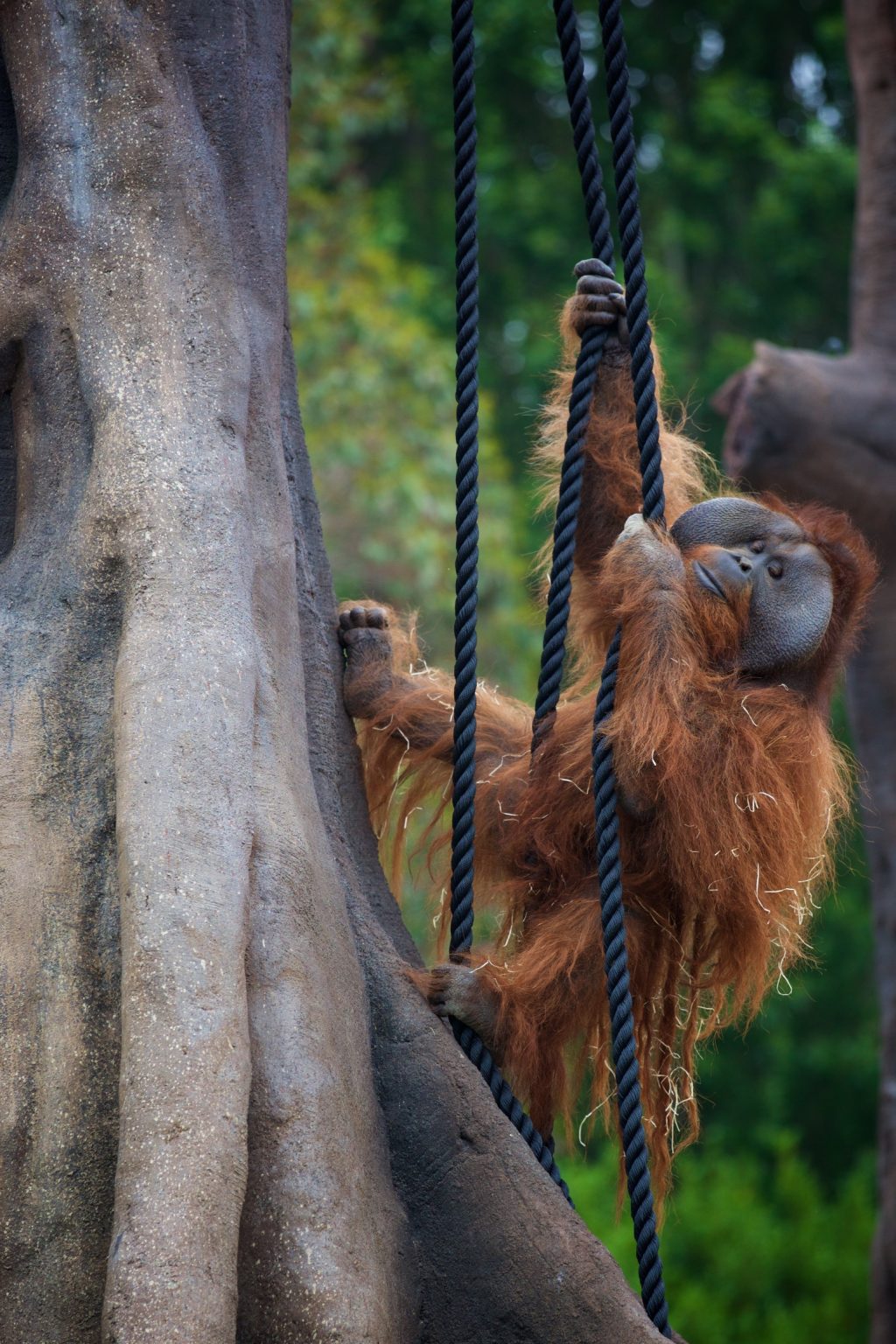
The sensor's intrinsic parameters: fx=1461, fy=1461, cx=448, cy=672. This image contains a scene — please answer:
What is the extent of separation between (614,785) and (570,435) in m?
0.44

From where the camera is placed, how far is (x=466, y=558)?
177cm

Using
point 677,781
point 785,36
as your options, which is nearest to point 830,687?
point 677,781

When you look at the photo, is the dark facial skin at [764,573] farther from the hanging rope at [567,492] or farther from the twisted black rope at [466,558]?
the twisted black rope at [466,558]

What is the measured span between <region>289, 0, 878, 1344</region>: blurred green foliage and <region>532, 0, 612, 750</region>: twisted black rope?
3.95m

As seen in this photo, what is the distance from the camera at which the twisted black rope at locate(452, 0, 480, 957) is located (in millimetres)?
1729

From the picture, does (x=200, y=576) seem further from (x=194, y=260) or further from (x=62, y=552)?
(x=194, y=260)

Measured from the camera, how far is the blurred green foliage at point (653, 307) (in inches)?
240

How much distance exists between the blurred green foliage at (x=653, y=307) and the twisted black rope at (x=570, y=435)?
3953 mm

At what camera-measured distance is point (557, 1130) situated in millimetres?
7125

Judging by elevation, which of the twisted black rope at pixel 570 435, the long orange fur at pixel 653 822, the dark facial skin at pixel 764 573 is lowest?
the long orange fur at pixel 653 822

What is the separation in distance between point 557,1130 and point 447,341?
4.41m

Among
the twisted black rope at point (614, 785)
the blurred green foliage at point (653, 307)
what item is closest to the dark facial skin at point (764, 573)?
the twisted black rope at point (614, 785)

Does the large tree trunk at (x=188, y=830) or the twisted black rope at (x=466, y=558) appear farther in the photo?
the twisted black rope at (x=466, y=558)

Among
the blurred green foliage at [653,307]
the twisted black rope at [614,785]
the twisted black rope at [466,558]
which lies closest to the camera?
the twisted black rope at [614,785]
